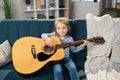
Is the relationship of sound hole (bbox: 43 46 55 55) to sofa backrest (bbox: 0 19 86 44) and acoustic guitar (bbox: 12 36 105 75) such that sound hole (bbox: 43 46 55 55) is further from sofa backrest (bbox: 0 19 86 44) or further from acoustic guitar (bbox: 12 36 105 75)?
sofa backrest (bbox: 0 19 86 44)

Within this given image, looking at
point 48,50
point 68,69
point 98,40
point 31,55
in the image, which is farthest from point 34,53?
point 98,40

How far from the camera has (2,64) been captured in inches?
79.3

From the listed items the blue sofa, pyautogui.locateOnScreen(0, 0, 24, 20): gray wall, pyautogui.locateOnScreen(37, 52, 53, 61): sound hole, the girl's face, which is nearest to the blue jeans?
pyautogui.locateOnScreen(37, 52, 53, 61): sound hole

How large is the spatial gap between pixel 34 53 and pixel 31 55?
0.13 ft

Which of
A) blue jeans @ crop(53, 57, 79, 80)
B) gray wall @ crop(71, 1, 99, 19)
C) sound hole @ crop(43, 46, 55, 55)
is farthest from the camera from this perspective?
gray wall @ crop(71, 1, 99, 19)

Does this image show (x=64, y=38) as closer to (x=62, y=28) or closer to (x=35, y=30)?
(x=62, y=28)

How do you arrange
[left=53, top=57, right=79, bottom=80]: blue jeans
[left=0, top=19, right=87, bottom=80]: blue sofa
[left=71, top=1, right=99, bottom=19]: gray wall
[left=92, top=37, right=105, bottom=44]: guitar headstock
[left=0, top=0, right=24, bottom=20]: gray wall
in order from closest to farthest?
[left=53, top=57, right=79, bottom=80]: blue jeans, [left=92, top=37, right=105, bottom=44]: guitar headstock, [left=0, top=19, right=87, bottom=80]: blue sofa, [left=0, top=0, right=24, bottom=20]: gray wall, [left=71, top=1, right=99, bottom=19]: gray wall

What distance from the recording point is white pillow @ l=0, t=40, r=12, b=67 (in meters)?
2.01

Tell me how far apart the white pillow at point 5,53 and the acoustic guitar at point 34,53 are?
0.45ft

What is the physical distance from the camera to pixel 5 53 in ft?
6.76

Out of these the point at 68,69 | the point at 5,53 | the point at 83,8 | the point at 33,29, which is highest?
the point at 83,8

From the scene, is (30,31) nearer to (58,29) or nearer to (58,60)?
(58,29)

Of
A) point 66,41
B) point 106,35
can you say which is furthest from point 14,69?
point 106,35

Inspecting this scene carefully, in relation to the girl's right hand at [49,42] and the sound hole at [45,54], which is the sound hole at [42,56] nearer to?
the sound hole at [45,54]
